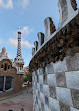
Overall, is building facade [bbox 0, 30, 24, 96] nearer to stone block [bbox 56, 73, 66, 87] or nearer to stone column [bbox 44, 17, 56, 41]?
stone column [bbox 44, 17, 56, 41]

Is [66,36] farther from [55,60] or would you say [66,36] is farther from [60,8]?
[60,8]

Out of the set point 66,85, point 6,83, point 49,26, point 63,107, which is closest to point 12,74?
point 6,83

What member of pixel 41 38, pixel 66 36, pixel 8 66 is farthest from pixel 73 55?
pixel 8 66

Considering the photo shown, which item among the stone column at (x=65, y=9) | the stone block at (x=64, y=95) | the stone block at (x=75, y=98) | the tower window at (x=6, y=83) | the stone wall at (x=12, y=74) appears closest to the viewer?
the stone block at (x=75, y=98)

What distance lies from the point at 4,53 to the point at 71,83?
14.4m

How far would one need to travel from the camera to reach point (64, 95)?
164cm

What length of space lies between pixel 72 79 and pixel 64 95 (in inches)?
17.8

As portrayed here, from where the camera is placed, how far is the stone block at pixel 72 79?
1389 millimetres

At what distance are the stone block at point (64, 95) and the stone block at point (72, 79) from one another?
0.51 ft

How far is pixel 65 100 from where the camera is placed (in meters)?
1.61

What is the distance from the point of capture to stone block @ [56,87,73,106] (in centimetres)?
152

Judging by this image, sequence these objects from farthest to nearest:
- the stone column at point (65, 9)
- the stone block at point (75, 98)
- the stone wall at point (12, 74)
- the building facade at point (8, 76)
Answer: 1. the stone wall at point (12, 74)
2. the building facade at point (8, 76)
3. the stone column at point (65, 9)
4. the stone block at point (75, 98)

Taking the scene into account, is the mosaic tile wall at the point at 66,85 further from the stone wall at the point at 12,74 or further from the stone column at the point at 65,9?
the stone wall at the point at 12,74

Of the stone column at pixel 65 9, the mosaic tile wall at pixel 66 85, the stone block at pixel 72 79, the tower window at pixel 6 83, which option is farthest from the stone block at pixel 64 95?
the tower window at pixel 6 83
